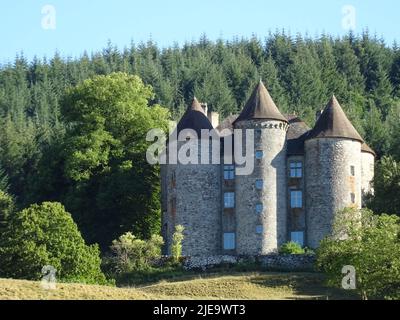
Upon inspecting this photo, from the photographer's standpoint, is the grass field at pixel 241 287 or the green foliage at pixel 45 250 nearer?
the grass field at pixel 241 287

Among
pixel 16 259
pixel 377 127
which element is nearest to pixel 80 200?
pixel 16 259

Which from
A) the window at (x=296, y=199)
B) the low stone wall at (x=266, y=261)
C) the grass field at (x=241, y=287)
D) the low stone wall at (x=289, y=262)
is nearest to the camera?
the grass field at (x=241, y=287)

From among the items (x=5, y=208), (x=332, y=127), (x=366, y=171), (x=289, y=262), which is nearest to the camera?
(x=289, y=262)

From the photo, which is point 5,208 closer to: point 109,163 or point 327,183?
point 109,163

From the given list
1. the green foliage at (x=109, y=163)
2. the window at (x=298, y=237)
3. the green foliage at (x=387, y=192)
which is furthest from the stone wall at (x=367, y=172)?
the green foliage at (x=109, y=163)

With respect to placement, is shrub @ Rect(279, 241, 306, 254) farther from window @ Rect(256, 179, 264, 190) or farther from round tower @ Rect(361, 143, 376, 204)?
round tower @ Rect(361, 143, 376, 204)

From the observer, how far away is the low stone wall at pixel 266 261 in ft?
189

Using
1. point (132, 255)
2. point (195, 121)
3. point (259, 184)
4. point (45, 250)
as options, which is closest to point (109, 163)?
point (195, 121)

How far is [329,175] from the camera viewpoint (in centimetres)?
6084

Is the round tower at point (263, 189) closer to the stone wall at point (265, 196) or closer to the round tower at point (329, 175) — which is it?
the stone wall at point (265, 196)

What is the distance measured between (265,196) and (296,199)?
2.06 metres

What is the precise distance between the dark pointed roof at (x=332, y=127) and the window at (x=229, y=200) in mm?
5413

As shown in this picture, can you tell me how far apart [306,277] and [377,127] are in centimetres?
3233

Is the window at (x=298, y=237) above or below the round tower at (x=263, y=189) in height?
below
